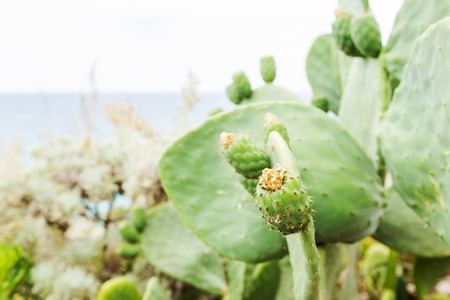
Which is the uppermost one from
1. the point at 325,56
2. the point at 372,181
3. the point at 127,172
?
the point at 325,56

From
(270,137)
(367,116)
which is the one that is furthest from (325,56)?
(270,137)

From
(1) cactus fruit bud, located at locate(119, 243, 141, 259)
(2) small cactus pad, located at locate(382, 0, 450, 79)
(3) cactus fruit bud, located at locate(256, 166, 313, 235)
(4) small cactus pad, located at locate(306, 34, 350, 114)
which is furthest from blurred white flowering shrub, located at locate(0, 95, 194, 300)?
(3) cactus fruit bud, located at locate(256, 166, 313, 235)

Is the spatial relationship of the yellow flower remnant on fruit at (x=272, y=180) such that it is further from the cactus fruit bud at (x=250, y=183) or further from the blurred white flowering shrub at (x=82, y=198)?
the blurred white flowering shrub at (x=82, y=198)

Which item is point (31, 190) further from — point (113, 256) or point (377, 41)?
point (377, 41)

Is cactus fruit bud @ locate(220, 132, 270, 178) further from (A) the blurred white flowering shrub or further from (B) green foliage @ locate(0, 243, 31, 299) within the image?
(A) the blurred white flowering shrub

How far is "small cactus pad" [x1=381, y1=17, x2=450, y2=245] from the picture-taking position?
723 millimetres

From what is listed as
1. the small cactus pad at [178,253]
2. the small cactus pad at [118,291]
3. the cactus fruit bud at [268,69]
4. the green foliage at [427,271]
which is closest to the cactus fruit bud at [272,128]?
the cactus fruit bud at [268,69]

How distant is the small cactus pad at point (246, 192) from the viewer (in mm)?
859

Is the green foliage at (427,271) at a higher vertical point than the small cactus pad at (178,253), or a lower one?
lower

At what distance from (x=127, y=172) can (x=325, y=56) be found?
2.08 feet

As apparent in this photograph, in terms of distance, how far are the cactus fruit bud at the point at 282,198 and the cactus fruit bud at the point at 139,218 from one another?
0.93 metres

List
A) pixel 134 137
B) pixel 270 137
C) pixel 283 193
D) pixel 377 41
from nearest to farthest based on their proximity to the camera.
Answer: pixel 283 193, pixel 270 137, pixel 377 41, pixel 134 137

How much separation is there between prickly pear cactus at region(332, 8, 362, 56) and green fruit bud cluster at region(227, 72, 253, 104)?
0.21 metres

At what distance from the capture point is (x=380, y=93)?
973mm
